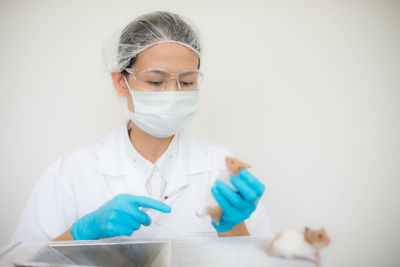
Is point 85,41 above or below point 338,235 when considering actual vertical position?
above

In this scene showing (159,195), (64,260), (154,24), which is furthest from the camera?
(159,195)

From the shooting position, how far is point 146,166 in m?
1.36

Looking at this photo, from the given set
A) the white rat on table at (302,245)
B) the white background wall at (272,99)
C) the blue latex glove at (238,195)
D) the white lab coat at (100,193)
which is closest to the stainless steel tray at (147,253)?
the white rat on table at (302,245)

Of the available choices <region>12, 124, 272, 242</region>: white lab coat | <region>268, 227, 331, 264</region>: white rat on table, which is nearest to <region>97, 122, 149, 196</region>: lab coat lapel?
<region>12, 124, 272, 242</region>: white lab coat

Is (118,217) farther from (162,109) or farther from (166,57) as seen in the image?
(166,57)

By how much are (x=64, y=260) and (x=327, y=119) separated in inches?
67.7

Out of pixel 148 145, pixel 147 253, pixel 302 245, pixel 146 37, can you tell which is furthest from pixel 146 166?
pixel 302 245

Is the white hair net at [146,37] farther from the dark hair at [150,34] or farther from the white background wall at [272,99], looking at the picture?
the white background wall at [272,99]

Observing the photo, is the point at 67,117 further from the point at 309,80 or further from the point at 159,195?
the point at 309,80

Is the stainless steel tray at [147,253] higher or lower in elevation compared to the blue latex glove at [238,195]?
lower

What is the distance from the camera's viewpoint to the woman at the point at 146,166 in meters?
1.19

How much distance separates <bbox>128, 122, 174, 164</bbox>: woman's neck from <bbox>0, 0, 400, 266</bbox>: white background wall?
50 cm

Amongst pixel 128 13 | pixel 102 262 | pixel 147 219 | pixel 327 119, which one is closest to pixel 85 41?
pixel 128 13

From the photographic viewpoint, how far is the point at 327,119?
179 cm
